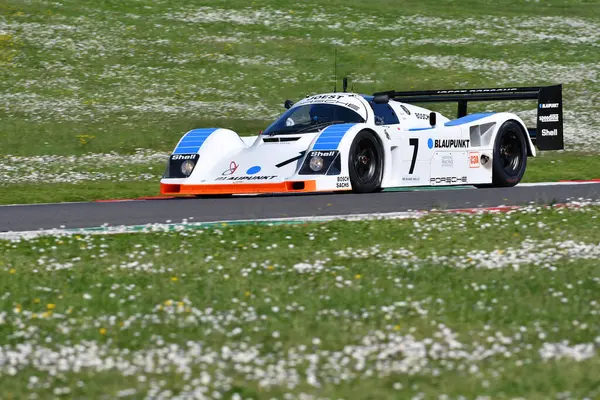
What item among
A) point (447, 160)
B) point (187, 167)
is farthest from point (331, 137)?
point (447, 160)

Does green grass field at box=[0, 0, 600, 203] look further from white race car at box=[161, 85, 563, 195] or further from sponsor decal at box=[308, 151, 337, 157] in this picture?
sponsor decal at box=[308, 151, 337, 157]

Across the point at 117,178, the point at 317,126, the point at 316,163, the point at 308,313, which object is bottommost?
the point at 308,313

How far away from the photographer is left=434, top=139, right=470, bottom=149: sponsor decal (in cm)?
1498

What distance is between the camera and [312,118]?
15.0 metres

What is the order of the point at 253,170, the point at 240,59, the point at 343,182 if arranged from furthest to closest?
the point at 240,59 → the point at 253,170 → the point at 343,182

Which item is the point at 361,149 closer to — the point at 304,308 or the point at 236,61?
the point at 304,308

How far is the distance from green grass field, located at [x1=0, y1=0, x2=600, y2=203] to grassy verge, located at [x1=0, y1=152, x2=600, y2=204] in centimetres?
29

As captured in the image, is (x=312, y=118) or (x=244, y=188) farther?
(x=312, y=118)

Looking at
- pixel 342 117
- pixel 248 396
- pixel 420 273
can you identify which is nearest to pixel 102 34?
pixel 342 117

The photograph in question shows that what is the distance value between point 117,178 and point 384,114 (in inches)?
322

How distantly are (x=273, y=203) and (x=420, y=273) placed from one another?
5142 mm

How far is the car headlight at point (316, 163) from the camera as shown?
13164 mm

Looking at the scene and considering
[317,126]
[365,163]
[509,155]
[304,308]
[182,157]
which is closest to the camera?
[304,308]

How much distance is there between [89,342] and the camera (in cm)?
646
